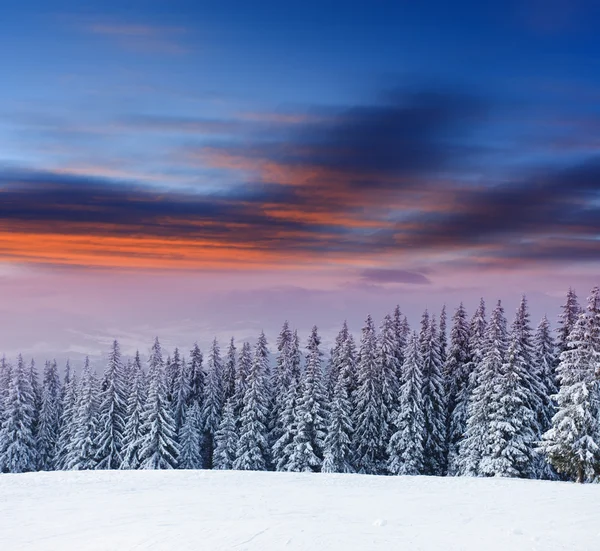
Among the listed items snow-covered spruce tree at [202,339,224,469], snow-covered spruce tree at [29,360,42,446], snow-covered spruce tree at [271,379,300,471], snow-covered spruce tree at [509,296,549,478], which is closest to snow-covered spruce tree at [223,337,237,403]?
snow-covered spruce tree at [202,339,224,469]

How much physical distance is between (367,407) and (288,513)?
33.8 m

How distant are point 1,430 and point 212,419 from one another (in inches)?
932

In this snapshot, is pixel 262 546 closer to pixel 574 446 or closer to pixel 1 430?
pixel 574 446

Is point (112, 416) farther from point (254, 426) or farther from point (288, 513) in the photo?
point (288, 513)

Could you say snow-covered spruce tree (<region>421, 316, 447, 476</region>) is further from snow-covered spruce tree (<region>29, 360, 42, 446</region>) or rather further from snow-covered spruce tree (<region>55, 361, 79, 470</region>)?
snow-covered spruce tree (<region>29, 360, 42, 446</region>)

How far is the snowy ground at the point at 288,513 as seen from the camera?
1529 cm

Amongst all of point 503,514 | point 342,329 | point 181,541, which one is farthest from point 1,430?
point 503,514

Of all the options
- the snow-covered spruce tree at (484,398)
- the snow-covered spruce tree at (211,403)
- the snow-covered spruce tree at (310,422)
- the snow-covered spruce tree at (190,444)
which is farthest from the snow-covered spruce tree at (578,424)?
the snow-covered spruce tree at (211,403)

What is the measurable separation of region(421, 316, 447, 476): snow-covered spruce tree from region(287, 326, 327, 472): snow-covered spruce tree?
9.95 meters

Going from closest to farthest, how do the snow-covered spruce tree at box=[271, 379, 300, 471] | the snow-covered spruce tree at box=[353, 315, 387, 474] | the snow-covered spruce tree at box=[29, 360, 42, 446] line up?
the snow-covered spruce tree at box=[271, 379, 300, 471] → the snow-covered spruce tree at box=[353, 315, 387, 474] → the snow-covered spruce tree at box=[29, 360, 42, 446]

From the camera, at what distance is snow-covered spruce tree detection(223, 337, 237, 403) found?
67.7m

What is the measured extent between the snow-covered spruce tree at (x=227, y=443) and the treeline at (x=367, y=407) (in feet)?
0.49

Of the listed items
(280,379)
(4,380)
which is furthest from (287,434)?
(4,380)

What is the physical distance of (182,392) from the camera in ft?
222
